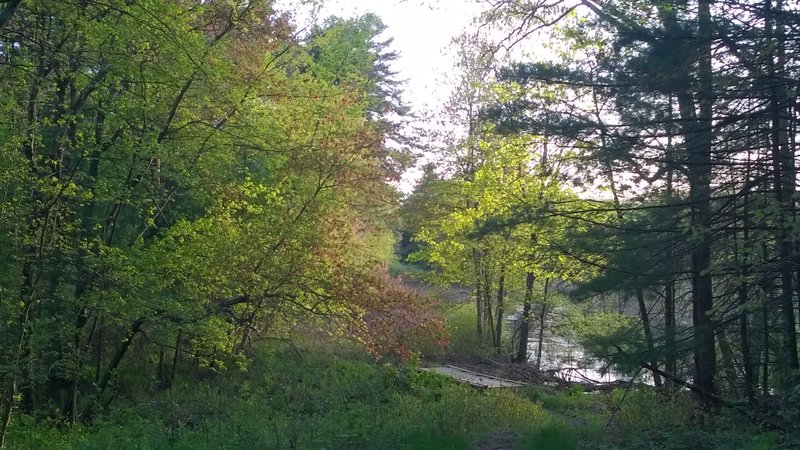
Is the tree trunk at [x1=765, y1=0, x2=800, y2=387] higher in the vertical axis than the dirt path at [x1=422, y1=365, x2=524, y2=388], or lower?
higher

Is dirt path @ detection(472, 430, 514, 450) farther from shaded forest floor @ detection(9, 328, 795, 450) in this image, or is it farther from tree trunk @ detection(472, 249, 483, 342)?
tree trunk @ detection(472, 249, 483, 342)

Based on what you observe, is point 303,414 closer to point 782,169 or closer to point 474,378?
point 474,378

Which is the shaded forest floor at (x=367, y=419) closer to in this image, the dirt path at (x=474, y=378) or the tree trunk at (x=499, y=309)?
the dirt path at (x=474, y=378)

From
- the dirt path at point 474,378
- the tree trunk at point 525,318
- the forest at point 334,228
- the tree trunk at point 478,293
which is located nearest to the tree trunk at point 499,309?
the tree trunk at point 478,293

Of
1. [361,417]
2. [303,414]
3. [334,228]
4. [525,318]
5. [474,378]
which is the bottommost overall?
[474,378]

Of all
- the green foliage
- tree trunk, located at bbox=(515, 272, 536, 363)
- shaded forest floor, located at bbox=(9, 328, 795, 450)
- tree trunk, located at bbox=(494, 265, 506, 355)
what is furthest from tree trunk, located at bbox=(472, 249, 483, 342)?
shaded forest floor, located at bbox=(9, 328, 795, 450)

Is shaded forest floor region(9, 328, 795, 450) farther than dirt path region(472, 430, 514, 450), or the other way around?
dirt path region(472, 430, 514, 450)

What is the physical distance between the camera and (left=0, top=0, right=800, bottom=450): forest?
8508mm

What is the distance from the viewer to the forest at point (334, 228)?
8508mm

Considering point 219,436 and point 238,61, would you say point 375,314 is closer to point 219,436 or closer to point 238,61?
point 219,436

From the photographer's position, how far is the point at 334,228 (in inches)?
551

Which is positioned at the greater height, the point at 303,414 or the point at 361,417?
the point at 361,417

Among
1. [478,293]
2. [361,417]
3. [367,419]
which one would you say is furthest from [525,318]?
[367,419]

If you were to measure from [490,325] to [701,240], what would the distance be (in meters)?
17.9
